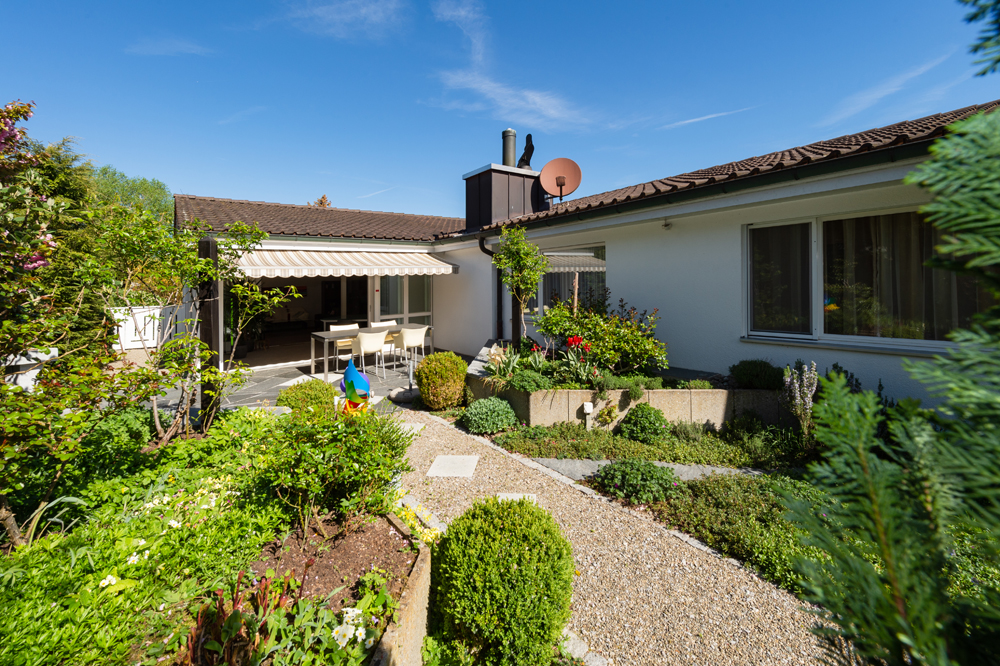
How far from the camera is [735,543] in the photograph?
5242 mm

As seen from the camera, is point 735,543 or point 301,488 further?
point 735,543

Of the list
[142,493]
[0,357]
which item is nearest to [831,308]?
[142,493]

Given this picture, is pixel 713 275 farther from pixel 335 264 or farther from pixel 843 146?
pixel 335 264

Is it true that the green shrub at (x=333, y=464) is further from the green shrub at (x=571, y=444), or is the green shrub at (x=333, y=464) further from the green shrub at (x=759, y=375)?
the green shrub at (x=759, y=375)

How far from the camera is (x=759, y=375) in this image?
9008mm

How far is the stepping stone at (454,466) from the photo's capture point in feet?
25.5

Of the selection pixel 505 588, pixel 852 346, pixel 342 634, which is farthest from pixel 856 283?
pixel 342 634

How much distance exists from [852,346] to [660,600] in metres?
6.73

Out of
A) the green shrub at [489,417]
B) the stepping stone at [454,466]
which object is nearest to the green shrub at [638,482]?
the stepping stone at [454,466]

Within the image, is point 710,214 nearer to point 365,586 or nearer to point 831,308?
point 831,308

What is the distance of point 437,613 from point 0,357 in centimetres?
513

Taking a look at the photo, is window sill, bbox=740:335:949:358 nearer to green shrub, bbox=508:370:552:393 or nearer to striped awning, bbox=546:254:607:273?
green shrub, bbox=508:370:552:393

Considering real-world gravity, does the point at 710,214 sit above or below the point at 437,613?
above

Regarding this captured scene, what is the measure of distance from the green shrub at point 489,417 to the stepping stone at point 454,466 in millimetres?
1377
